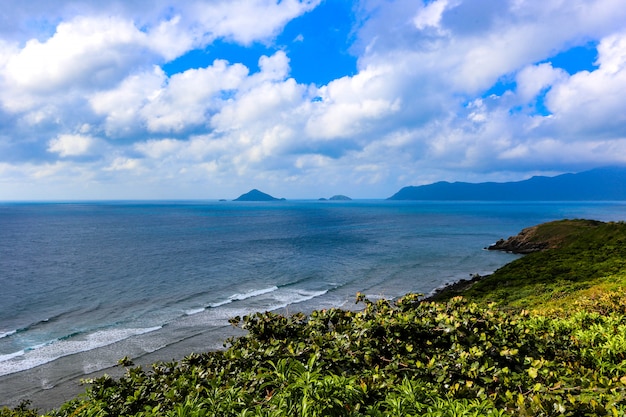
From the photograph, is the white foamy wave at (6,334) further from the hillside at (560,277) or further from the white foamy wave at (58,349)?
the hillside at (560,277)

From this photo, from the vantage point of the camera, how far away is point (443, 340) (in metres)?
6.71

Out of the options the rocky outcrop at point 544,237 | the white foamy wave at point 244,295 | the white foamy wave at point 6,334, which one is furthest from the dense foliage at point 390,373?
the rocky outcrop at point 544,237

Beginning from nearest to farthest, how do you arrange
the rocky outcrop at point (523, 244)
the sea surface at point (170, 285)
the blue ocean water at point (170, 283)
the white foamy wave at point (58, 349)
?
the white foamy wave at point (58, 349)
the sea surface at point (170, 285)
the blue ocean water at point (170, 283)
the rocky outcrop at point (523, 244)

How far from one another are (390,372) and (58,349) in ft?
93.3

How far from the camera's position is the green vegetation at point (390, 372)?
15.6ft

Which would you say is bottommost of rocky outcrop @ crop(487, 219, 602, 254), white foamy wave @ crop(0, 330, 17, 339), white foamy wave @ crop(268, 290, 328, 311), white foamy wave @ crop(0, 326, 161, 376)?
white foamy wave @ crop(268, 290, 328, 311)

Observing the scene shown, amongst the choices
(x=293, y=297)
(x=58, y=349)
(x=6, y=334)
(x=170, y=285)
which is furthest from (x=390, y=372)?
(x=170, y=285)

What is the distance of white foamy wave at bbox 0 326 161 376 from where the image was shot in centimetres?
2339

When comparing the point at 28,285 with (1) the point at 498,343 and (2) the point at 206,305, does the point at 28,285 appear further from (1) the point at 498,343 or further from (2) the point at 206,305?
(1) the point at 498,343

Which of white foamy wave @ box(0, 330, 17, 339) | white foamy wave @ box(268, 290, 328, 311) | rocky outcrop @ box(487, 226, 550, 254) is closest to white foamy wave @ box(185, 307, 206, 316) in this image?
white foamy wave @ box(268, 290, 328, 311)

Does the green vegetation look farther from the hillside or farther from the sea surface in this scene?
the sea surface

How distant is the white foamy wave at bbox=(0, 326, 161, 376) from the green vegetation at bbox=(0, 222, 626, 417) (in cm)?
2008

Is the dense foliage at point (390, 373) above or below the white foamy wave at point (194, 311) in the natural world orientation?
above

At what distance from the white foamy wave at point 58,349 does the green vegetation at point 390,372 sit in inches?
790
